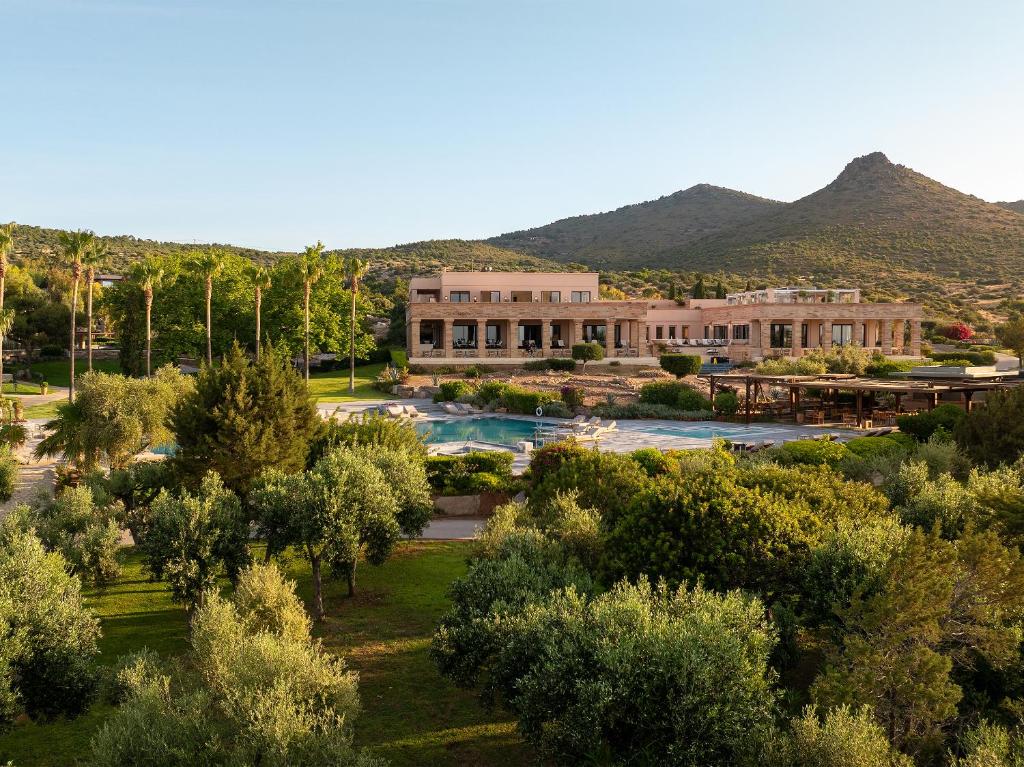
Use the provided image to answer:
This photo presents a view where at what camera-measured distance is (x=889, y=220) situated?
108m

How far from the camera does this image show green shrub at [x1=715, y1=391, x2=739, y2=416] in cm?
3772

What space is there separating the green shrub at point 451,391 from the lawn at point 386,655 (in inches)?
992

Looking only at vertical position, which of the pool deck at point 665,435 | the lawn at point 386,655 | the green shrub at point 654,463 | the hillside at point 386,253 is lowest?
the lawn at point 386,655

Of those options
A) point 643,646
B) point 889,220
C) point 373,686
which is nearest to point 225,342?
point 373,686

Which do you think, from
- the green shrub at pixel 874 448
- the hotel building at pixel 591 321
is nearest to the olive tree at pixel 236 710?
the green shrub at pixel 874 448

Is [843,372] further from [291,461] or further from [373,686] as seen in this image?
[373,686]

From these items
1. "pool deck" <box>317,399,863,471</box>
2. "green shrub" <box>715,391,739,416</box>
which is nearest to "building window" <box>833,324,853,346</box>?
"green shrub" <box>715,391,739,416</box>

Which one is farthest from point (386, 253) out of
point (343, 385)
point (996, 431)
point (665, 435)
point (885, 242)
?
point (996, 431)

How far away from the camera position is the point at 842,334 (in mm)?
59844

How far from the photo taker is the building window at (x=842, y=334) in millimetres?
59562

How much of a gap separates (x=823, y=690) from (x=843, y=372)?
41.9 m

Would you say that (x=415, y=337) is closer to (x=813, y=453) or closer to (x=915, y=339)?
(x=915, y=339)

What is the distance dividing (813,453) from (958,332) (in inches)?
2106

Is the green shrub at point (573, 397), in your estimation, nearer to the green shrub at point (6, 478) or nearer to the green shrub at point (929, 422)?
the green shrub at point (929, 422)
